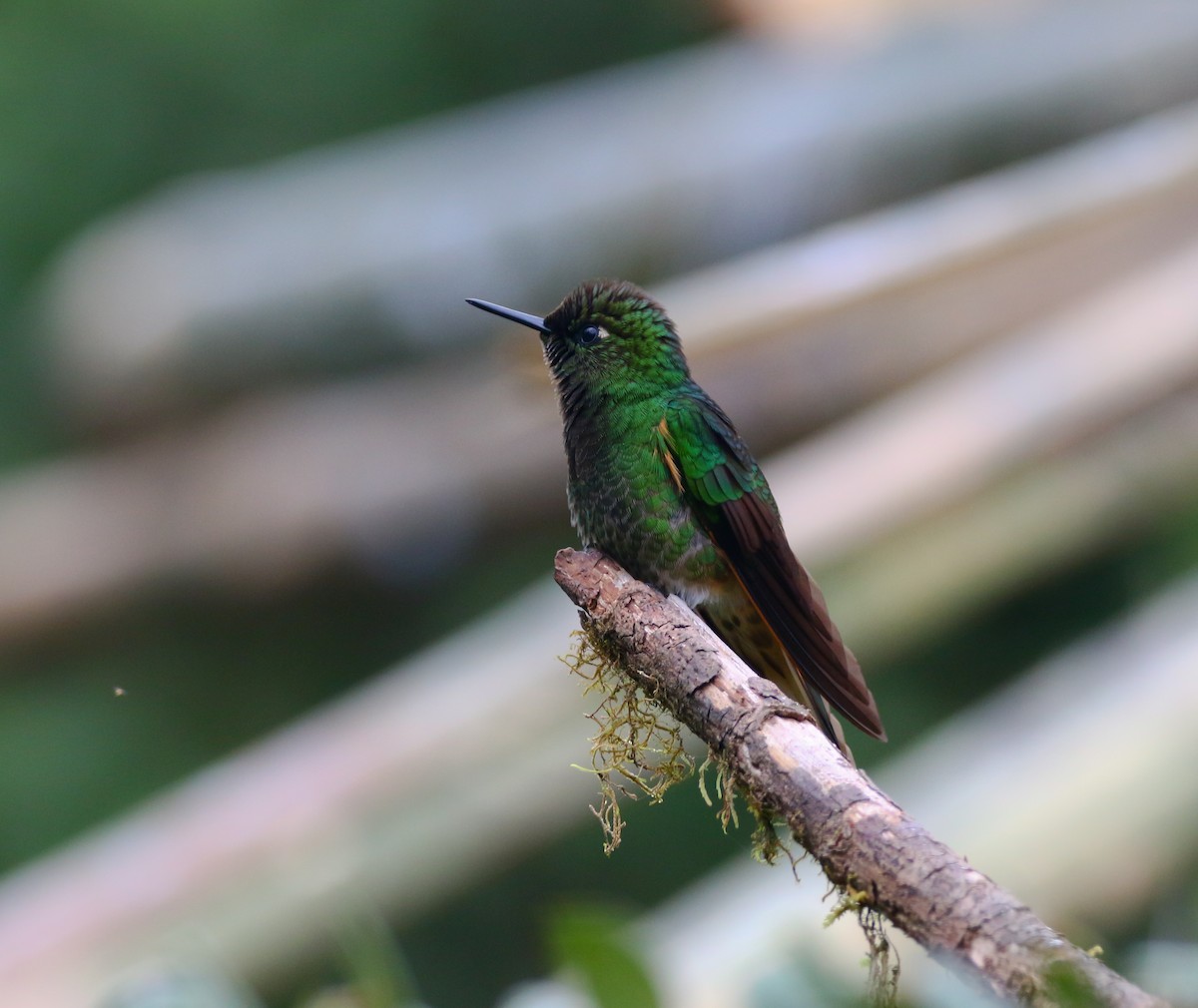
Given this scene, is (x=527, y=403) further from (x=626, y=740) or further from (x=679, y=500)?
(x=626, y=740)

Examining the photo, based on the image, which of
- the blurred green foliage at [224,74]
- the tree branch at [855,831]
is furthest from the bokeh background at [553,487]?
the tree branch at [855,831]

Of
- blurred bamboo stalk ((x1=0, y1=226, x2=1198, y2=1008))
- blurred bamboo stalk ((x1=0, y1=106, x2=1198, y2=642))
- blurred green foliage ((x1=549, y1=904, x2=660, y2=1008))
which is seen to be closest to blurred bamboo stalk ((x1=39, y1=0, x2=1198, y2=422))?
blurred bamboo stalk ((x1=0, y1=106, x2=1198, y2=642))

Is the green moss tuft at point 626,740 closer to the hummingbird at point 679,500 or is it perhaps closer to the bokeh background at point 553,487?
the hummingbird at point 679,500

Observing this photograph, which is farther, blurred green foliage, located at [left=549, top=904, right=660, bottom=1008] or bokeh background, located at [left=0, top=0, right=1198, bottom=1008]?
bokeh background, located at [left=0, top=0, right=1198, bottom=1008]

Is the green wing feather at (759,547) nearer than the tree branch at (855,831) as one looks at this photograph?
No

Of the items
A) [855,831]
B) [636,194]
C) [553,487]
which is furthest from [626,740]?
[636,194]

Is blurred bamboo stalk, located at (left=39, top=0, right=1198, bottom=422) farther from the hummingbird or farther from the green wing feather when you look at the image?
the green wing feather
